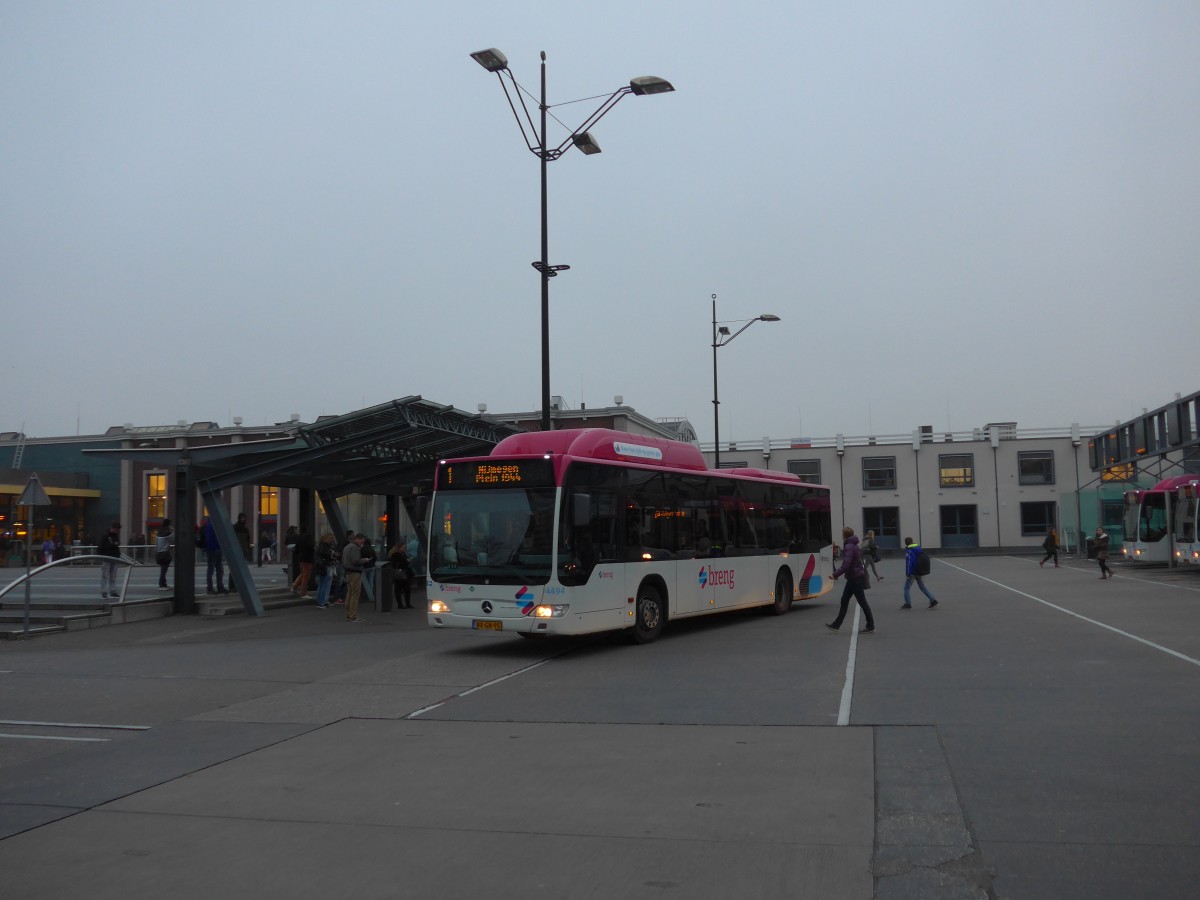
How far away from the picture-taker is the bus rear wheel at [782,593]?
819 inches

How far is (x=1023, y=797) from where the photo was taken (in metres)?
6.54

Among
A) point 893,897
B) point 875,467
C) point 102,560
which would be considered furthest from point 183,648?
point 875,467

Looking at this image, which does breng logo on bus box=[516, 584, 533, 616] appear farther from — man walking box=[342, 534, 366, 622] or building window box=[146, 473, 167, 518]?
building window box=[146, 473, 167, 518]

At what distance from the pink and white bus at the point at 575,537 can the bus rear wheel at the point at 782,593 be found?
290cm

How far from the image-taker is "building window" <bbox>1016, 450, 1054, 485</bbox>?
6438 centimetres

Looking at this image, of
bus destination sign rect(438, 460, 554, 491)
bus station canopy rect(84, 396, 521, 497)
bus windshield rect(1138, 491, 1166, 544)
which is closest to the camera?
bus destination sign rect(438, 460, 554, 491)

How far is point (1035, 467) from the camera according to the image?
2547 inches

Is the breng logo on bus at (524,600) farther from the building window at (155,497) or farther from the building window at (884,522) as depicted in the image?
the building window at (884,522)

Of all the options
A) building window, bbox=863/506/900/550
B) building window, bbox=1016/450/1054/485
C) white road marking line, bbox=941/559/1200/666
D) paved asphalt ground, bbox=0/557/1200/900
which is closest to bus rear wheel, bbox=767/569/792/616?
white road marking line, bbox=941/559/1200/666

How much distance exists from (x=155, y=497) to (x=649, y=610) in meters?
50.8

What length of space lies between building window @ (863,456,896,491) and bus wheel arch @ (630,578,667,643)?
175 feet

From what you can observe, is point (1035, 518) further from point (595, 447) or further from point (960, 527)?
point (595, 447)

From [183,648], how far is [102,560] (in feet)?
18.0

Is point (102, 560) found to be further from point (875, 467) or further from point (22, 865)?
point (875, 467)
